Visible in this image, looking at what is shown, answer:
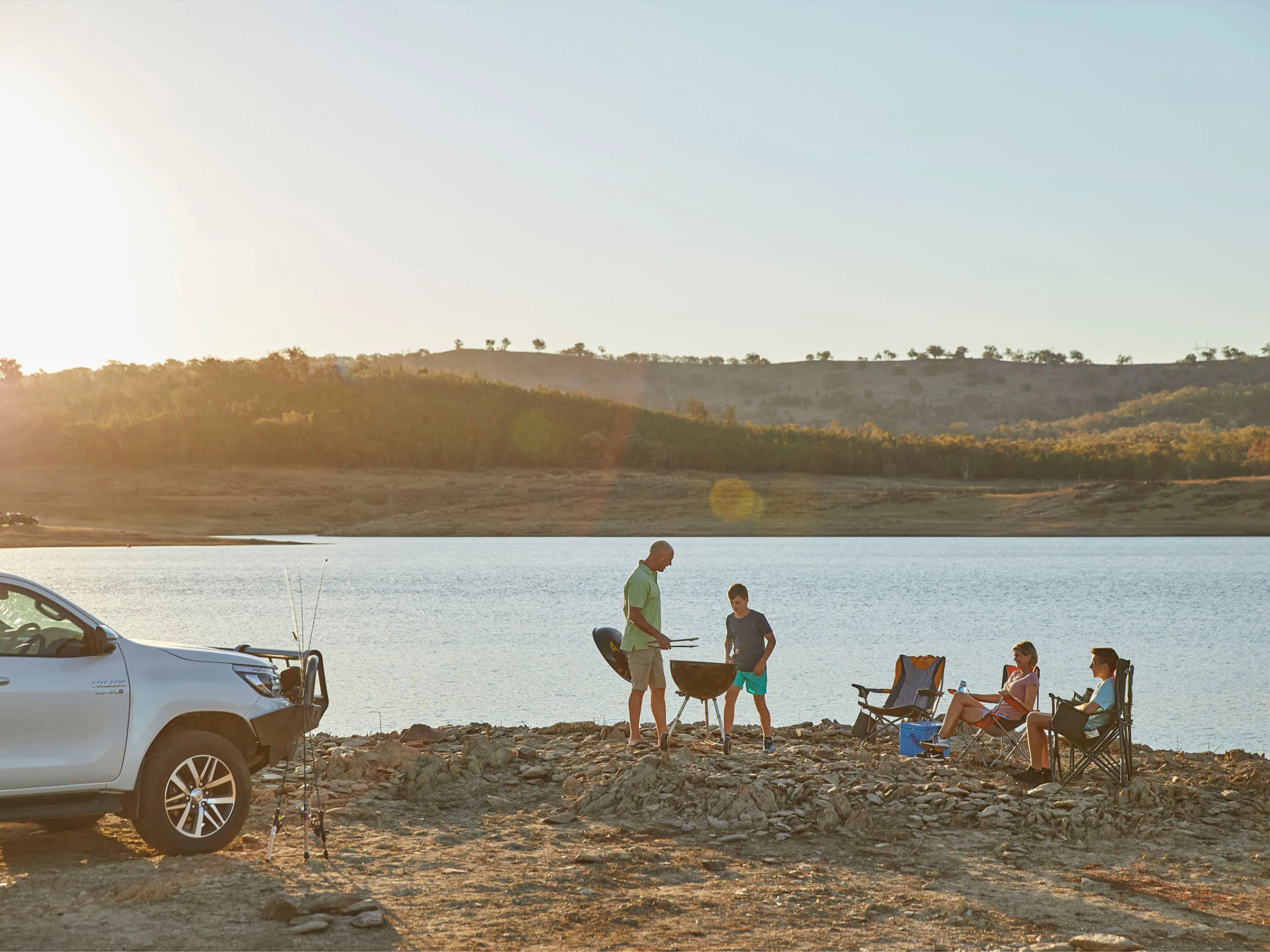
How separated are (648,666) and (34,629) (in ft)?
15.8

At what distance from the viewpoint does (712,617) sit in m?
28.3

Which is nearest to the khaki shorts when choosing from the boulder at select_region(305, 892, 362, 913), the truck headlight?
the truck headlight

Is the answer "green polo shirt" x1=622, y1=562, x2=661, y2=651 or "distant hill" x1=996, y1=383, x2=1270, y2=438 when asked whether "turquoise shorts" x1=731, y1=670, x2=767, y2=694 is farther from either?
"distant hill" x1=996, y1=383, x2=1270, y2=438

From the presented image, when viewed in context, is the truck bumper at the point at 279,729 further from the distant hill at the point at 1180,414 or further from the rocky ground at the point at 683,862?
the distant hill at the point at 1180,414

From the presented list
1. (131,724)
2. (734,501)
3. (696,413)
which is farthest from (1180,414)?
(131,724)

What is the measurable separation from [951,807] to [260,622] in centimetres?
2111

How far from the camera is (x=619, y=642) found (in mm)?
11250

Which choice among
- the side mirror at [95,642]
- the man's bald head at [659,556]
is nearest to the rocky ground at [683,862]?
the side mirror at [95,642]

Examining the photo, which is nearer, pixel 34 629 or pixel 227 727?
pixel 34 629

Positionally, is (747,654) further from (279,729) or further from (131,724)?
(131,724)

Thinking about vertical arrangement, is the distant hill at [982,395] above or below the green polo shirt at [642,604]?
above

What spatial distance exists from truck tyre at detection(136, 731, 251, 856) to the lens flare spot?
76907 mm

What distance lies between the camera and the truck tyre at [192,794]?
7113 mm

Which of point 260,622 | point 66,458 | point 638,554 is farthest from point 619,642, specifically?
point 66,458
